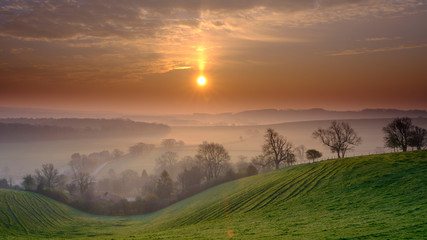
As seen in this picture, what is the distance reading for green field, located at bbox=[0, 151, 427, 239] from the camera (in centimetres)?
2162

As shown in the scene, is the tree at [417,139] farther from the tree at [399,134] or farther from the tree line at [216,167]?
the tree at [399,134]

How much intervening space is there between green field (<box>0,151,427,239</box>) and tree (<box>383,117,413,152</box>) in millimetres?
20234

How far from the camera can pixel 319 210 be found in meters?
29.9

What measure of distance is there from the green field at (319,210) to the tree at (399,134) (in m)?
20.2

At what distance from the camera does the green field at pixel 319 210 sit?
2162cm

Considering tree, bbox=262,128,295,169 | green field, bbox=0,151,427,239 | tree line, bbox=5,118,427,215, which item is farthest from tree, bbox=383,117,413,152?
tree, bbox=262,128,295,169

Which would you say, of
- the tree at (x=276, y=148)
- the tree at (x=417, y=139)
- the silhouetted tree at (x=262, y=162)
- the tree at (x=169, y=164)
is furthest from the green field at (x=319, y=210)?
the tree at (x=169, y=164)

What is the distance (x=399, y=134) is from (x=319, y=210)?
4912cm

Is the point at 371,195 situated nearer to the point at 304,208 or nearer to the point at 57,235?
the point at 304,208

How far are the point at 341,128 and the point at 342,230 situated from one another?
57.6 metres

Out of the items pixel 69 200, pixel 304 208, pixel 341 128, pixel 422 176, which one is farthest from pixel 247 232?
pixel 69 200

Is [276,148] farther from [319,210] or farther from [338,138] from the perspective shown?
[319,210]

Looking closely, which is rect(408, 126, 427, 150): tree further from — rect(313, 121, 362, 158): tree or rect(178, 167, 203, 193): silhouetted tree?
rect(178, 167, 203, 193): silhouetted tree

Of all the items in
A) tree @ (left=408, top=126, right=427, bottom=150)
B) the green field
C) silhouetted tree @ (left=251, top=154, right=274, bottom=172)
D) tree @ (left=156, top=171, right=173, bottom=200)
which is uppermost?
tree @ (left=408, top=126, right=427, bottom=150)
